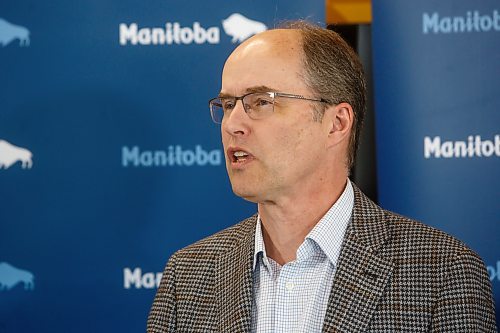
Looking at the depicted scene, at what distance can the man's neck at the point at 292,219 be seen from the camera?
222 centimetres

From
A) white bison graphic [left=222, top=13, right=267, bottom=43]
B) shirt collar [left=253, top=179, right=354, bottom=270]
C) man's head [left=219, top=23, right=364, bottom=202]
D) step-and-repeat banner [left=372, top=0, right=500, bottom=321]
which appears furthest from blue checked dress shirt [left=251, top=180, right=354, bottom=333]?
white bison graphic [left=222, top=13, right=267, bottom=43]

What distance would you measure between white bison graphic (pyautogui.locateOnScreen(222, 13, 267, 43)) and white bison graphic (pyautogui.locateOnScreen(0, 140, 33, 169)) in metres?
0.85

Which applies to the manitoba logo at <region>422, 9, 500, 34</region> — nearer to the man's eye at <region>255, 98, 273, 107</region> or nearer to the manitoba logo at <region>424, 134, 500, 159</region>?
the manitoba logo at <region>424, 134, 500, 159</region>

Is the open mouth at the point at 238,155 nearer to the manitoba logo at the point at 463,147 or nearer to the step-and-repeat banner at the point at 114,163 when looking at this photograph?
the step-and-repeat banner at the point at 114,163

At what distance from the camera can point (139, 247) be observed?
10.0 ft

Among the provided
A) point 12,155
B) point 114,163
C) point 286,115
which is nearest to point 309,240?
point 286,115

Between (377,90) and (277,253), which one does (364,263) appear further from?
(377,90)

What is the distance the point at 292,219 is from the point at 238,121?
298 millimetres

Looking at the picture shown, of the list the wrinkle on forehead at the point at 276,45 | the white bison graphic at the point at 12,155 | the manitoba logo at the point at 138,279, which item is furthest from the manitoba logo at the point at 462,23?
the white bison graphic at the point at 12,155

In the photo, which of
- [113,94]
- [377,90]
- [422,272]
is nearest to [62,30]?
[113,94]

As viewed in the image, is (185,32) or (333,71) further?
(185,32)

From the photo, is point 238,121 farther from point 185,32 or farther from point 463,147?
point 463,147

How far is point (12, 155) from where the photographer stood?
3.06 m

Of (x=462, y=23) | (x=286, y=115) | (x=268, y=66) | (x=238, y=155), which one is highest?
(x=462, y=23)
